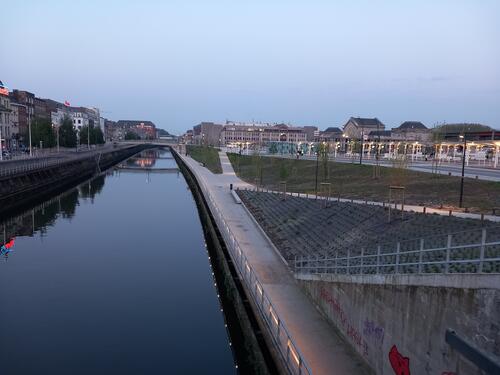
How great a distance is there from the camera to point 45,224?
123 feet

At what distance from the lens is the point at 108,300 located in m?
20.6

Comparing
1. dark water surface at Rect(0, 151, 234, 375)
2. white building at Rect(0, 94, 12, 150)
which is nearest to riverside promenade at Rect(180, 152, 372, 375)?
dark water surface at Rect(0, 151, 234, 375)

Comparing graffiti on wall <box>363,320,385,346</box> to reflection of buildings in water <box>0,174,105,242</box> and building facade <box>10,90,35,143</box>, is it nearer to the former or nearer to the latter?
reflection of buildings in water <box>0,174,105,242</box>

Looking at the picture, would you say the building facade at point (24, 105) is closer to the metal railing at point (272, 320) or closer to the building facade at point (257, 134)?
the building facade at point (257, 134)

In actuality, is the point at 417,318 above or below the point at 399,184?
below

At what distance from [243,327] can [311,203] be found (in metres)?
16.1

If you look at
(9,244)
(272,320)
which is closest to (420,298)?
(272,320)

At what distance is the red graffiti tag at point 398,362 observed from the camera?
31.0ft

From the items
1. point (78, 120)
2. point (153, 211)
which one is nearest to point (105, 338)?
point (153, 211)

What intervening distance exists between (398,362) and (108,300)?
15046 mm

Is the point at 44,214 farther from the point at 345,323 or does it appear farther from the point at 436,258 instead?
the point at 436,258

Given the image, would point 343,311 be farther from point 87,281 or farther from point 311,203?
point 311,203

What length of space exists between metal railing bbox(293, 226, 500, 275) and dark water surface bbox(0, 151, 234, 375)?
567cm

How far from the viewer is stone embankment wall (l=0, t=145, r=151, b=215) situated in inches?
1788
